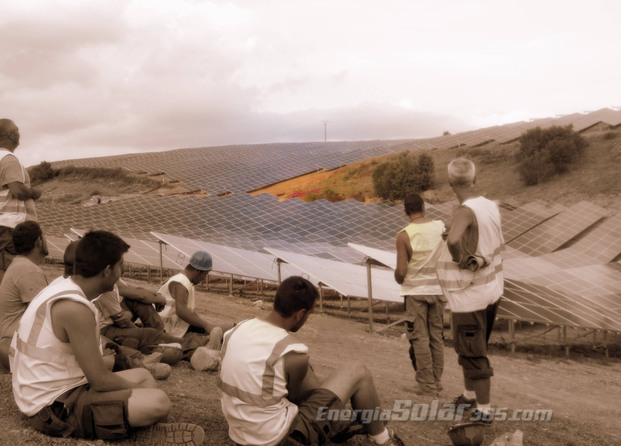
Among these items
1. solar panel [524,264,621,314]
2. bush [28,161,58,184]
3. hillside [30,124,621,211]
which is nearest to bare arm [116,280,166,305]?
solar panel [524,264,621,314]

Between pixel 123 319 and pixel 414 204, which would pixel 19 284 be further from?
pixel 414 204

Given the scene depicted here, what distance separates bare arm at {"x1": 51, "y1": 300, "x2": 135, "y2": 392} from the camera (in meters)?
2.66

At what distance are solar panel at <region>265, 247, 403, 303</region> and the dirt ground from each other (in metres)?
0.71

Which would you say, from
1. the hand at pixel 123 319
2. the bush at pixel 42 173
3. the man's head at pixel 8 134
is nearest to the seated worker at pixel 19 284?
the hand at pixel 123 319

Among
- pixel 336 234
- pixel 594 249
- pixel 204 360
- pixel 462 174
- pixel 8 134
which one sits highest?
pixel 8 134

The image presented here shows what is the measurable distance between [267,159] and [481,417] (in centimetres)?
3669

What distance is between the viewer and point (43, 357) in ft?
9.12

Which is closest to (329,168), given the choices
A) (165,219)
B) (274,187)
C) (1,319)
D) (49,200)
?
(274,187)

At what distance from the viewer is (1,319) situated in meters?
3.96

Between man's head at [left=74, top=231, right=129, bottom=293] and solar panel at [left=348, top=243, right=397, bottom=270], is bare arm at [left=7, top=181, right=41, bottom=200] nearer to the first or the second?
man's head at [left=74, top=231, right=129, bottom=293]

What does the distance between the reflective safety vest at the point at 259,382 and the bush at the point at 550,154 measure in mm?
27385

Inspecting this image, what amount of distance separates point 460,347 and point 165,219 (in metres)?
20.9

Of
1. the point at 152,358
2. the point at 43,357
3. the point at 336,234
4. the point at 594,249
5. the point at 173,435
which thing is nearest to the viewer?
the point at 43,357

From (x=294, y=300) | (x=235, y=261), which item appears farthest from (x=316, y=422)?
(x=235, y=261)
